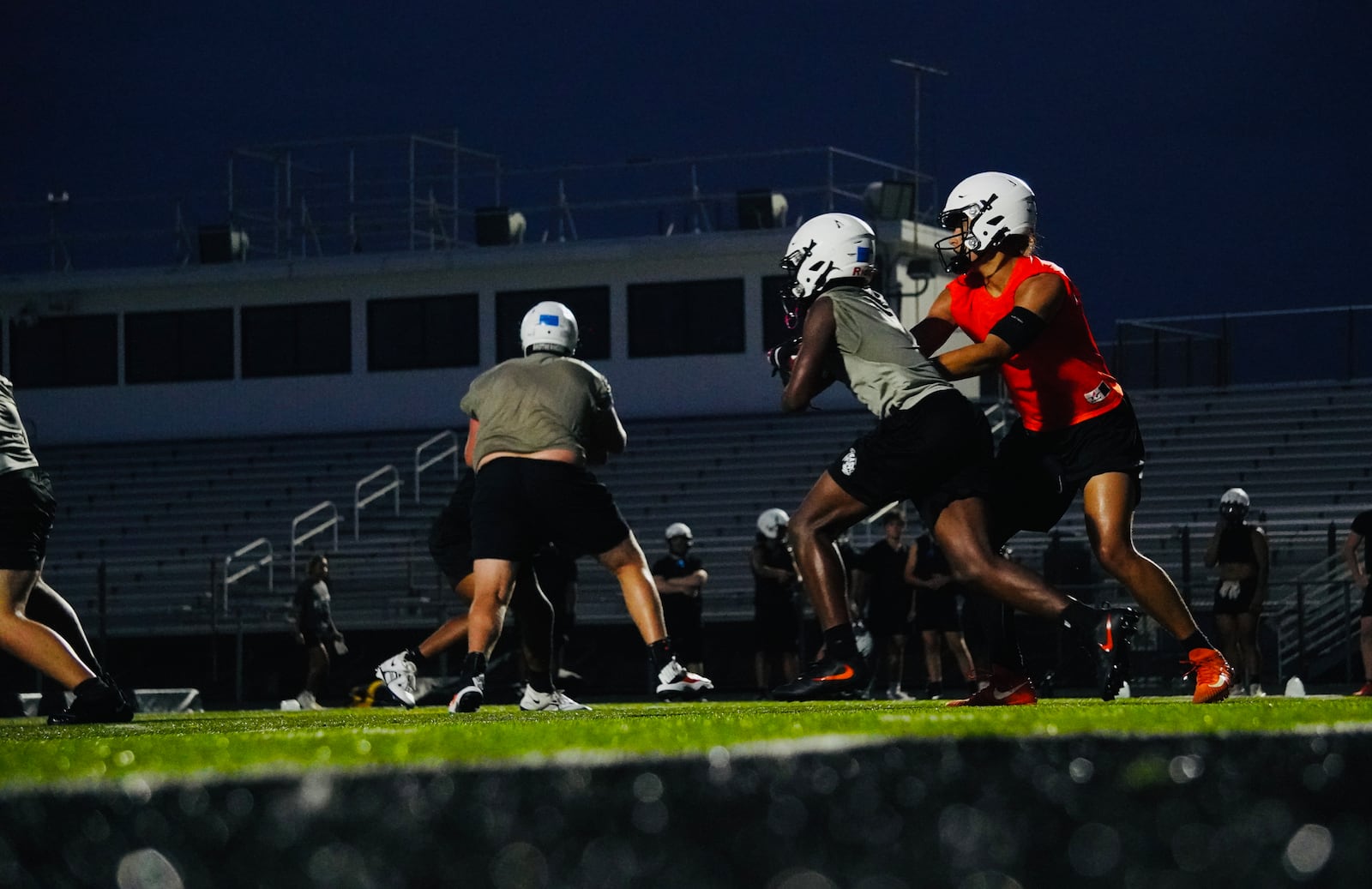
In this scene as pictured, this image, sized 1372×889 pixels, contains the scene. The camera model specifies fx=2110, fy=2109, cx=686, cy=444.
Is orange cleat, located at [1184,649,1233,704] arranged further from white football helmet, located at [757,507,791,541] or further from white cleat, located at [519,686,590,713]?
white football helmet, located at [757,507,791,541]

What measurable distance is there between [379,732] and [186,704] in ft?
43.9

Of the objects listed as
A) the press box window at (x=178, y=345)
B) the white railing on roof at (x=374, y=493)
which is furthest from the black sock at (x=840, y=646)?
the press box window at (x=178, y=345)

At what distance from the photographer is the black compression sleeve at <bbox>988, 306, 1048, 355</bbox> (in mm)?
6793

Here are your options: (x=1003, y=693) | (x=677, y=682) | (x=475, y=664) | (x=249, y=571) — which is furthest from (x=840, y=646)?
(x=249, y=571)

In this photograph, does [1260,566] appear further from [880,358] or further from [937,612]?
[880,358]

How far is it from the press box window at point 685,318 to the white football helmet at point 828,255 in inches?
1078

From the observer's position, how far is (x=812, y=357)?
702cm

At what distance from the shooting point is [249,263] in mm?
36406

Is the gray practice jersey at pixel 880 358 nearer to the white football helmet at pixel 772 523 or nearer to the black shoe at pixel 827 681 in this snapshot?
the black shoe at pixel 827 681

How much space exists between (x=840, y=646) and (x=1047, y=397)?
1.08 meters

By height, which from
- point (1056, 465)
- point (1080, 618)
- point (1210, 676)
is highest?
point (1056, 465)

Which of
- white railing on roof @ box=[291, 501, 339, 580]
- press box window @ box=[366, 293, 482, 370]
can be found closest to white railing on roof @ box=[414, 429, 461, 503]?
Answer: white railing on roof @ box=[291, 501, 339, 580]

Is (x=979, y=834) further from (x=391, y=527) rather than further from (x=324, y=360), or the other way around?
(x=324, y=360)

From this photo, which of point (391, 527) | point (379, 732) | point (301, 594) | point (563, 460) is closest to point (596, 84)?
point (391, 527)
